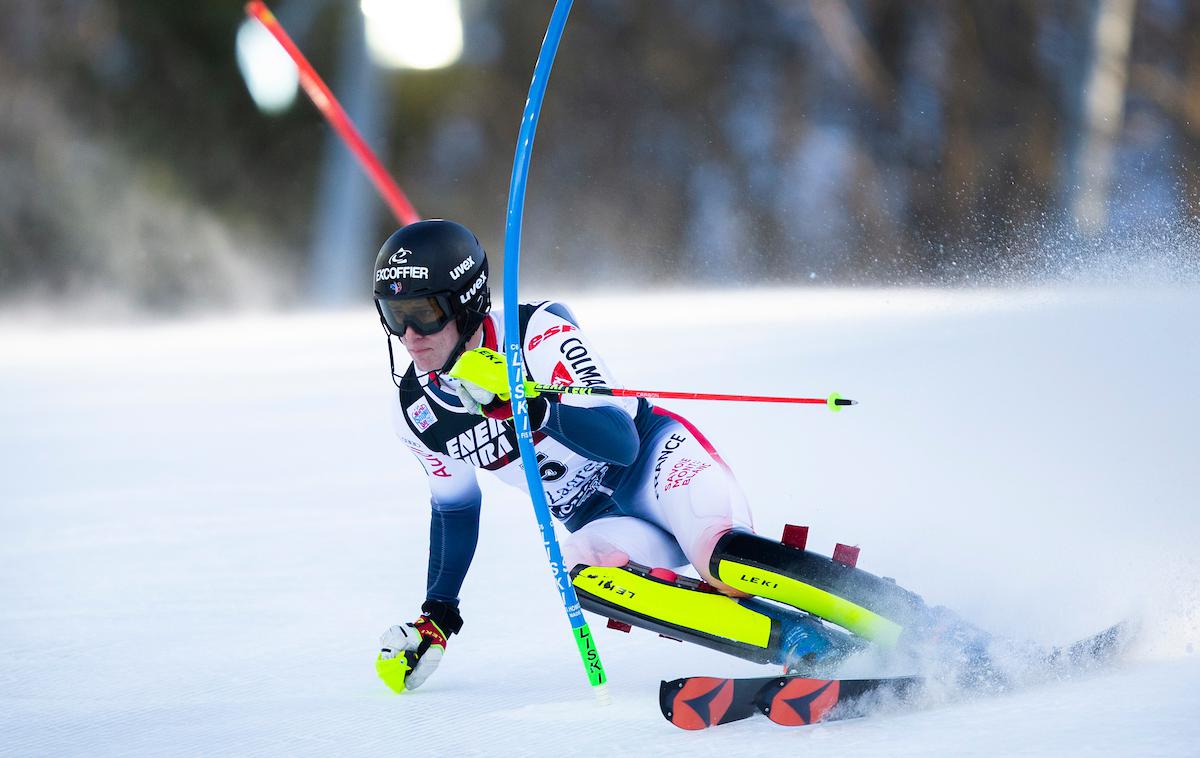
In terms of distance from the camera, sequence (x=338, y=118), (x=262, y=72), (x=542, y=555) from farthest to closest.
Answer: (x=262, y=72) < (x=338, y=118) < (x=542, y=555)

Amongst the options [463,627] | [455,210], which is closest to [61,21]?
[455,210]

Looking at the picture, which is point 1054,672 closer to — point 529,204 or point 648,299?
point 648,299

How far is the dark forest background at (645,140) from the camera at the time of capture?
604 inches

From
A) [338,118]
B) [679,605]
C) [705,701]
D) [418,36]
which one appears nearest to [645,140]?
[418,36]

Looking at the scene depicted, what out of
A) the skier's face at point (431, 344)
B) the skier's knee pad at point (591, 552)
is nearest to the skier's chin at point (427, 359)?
the skier's face at point (431, 344)

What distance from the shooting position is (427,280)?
8.09 feet

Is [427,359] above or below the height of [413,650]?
above

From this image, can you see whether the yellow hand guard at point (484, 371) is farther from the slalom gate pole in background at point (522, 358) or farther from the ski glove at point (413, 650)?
the ski glove at point (413, 650)

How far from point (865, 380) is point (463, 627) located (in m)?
4.16

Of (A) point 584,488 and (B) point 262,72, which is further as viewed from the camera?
(B) point 262,72

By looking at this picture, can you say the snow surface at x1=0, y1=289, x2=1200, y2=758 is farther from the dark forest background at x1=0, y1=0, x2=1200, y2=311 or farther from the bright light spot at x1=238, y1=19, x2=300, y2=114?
the bright light spot at x1=238, y1=19, x2=300, y2=114

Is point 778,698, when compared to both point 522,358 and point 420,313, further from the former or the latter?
point 420,313

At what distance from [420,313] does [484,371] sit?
312 mm

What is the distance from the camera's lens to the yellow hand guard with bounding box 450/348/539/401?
2244 millimetres
